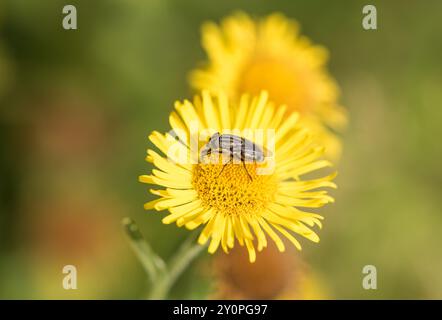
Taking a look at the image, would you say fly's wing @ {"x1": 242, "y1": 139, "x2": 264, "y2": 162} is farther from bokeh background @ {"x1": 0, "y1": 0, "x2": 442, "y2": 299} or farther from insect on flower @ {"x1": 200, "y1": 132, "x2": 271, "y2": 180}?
bokeh background @ {"x1": 0, "y1": 0, "x2": 442, "y2": 299}

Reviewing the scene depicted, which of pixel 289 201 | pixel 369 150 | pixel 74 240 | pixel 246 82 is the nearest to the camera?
pixel 289 201

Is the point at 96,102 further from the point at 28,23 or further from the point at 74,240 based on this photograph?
the point at 74,240

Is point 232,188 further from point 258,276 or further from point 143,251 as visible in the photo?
point 258,276

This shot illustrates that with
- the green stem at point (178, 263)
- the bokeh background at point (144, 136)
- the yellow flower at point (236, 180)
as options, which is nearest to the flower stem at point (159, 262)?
the green stem at point (178, 263)

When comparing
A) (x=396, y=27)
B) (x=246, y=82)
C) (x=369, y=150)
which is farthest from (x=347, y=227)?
(x=396, y=27)

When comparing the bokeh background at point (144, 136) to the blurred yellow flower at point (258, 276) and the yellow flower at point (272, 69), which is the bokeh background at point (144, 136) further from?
the blurred yellow flower at point (258, 276)

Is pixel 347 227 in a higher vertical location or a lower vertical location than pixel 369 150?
lower
